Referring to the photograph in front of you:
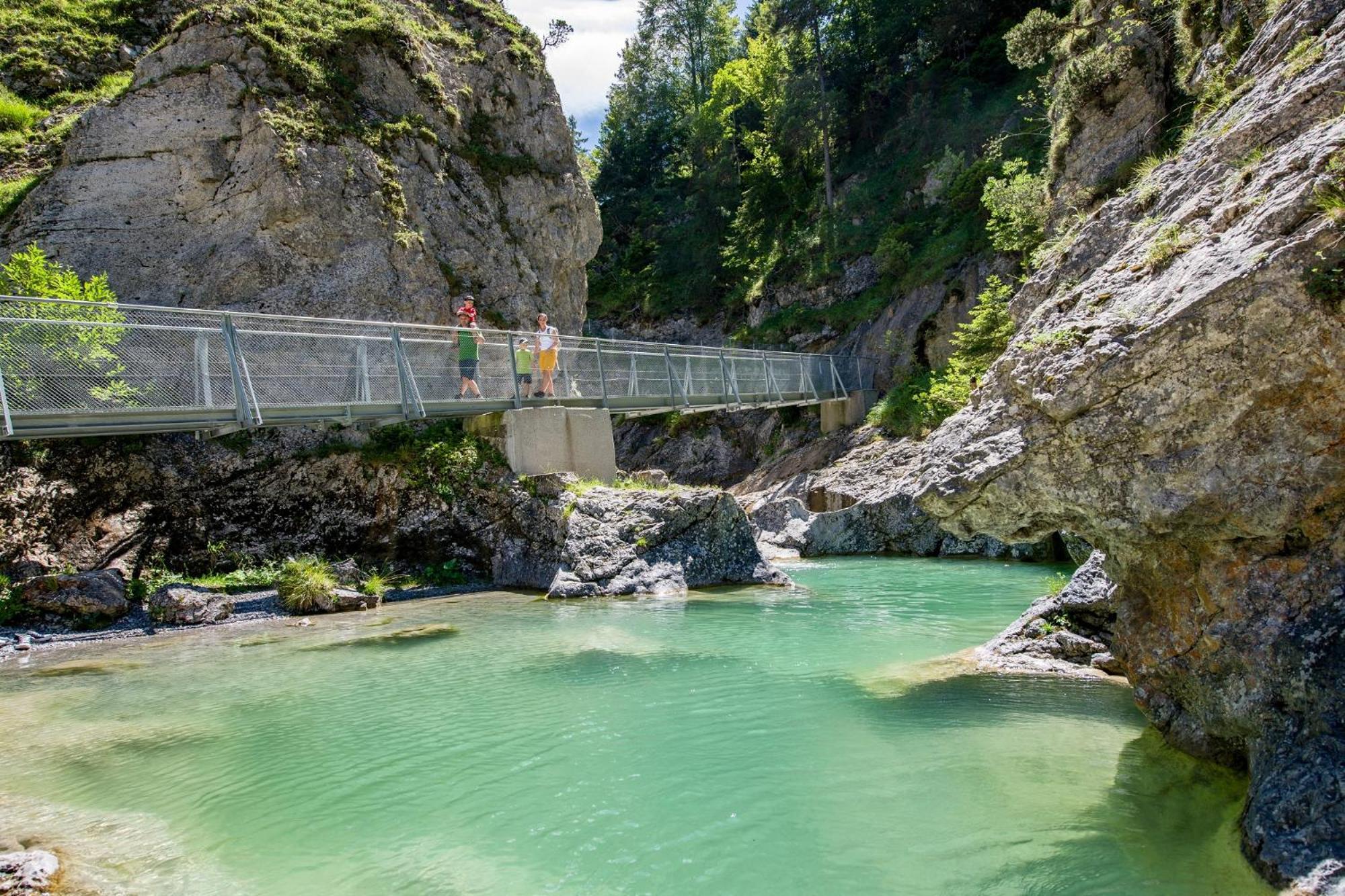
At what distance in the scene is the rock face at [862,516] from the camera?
1827cm

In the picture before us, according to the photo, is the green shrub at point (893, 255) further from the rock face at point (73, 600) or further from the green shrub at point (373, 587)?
the rock face at point (73, 600)

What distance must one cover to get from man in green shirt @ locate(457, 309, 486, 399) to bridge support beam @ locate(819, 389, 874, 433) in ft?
51.5

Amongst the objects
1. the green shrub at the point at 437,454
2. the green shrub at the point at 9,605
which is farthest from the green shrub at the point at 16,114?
the green shrub at the point at 9,605

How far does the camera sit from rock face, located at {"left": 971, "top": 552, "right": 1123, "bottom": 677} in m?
7.22

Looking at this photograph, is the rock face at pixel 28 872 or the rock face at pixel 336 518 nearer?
the rock face at pixel 28 872

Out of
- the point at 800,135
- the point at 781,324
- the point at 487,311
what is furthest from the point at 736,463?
the point at 800,135

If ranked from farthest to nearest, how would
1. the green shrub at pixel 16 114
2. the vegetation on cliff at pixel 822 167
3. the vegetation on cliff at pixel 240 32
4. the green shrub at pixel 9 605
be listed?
the vegetation on cliff at pixel 822 167, the vegetation on cliff at pixel 240 32, the green shrub at pixel 16 114, the green shrub at pixel 9 605

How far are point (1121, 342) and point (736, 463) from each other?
2785cm

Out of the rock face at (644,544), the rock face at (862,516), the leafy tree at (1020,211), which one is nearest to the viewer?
the rock face at (644,544)

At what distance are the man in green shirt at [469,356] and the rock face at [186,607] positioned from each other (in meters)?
5.53

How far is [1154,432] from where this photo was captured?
4.54 m

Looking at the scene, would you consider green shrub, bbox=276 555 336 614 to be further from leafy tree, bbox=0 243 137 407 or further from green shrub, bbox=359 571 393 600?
leafy tree, bbox=0 243 137 407

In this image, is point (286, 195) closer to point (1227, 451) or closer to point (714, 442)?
point (714, 442)

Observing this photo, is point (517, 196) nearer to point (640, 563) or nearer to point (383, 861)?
point (640, 563)
